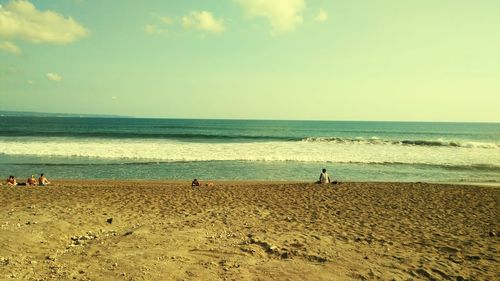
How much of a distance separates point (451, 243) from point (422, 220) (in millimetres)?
1935

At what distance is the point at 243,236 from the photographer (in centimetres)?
751

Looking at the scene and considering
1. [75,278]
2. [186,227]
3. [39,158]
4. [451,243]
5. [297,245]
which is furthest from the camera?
[39,158]

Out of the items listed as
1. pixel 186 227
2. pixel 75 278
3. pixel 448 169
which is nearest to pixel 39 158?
pixel 186 227

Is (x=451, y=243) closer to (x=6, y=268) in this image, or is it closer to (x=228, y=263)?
(x=228, y=263)

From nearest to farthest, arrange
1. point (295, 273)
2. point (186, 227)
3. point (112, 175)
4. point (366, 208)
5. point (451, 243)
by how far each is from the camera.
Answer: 1. point (295, 273)
2. point (451, 243)
3. point (186, 227)
4. point (366, 208)
5. point (112, 175)

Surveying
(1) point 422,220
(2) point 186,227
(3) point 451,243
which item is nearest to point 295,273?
(2) point 186,227

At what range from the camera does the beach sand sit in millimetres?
5766

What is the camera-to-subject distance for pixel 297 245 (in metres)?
6.98

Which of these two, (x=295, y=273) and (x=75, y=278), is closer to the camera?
(x=75, y=278)

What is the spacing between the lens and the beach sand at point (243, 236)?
18.9 ft

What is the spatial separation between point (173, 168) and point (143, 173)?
7.61ft

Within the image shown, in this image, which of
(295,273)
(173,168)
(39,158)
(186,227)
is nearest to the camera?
(295,273)

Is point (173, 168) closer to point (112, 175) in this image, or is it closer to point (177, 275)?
point (112, 175)

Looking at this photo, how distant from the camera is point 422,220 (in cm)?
938
